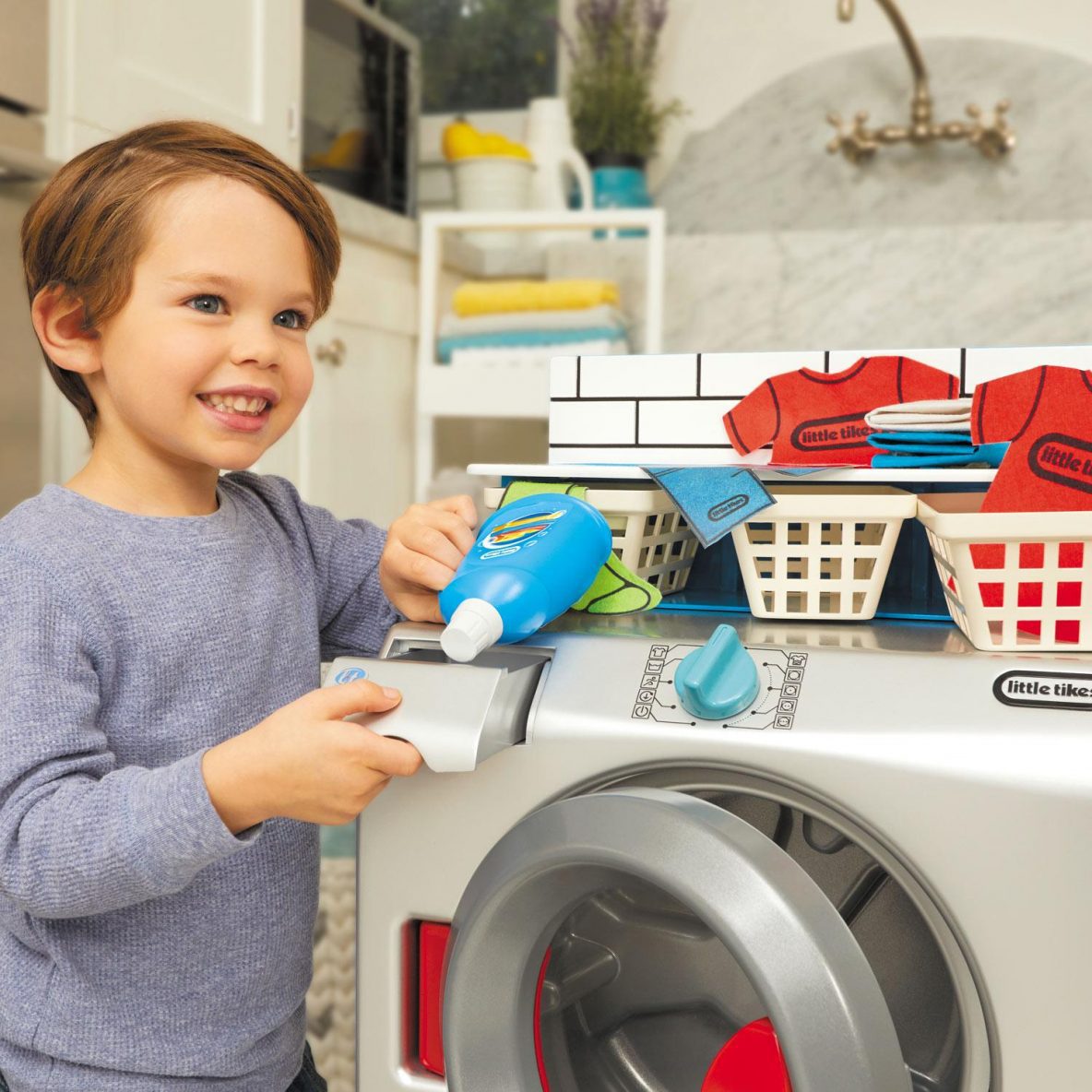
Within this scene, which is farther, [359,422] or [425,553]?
[359,422]

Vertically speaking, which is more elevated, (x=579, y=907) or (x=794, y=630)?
(x=794, y=630)

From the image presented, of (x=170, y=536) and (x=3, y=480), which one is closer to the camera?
(x=170, y=536)

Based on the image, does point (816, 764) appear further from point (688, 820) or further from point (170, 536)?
point (170, 536)

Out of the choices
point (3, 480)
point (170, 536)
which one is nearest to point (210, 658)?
point (170, 536)

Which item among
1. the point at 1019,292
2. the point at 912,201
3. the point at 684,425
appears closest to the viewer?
the point at 684,425

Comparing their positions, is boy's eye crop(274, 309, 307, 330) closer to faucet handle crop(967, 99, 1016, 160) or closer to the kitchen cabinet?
the kitchen cabinet

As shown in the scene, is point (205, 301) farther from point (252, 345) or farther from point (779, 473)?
point (779, 473)

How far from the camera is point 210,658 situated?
79cm

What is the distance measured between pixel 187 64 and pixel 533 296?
2.55 feet

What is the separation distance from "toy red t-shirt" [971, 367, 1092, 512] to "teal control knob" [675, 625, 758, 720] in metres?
0.17

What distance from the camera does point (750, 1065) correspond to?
0.69 metres

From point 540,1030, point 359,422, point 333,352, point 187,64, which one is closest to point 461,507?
point 540,1030

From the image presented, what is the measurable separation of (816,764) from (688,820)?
2.9 inches

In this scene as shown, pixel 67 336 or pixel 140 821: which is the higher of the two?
pixel 67 336
